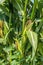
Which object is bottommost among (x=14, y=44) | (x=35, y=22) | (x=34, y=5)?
(x=14, y=44)

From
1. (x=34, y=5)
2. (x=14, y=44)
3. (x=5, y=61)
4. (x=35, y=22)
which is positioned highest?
(x=34, y=5)

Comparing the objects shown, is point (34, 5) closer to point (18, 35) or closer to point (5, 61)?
point (18, 35)

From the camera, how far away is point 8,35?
65.4 inches

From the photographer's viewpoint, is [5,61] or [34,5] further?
[5,61]

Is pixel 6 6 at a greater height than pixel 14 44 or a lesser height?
greater

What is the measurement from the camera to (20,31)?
5.50 ft

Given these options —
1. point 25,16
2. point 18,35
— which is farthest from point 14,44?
point 25,16

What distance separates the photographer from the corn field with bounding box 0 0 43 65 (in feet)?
5.08

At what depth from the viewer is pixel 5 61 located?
168cm

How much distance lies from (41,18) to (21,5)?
0.49ft

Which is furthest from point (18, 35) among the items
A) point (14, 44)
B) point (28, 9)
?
point (28, 9)

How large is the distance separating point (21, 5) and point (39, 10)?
120mm

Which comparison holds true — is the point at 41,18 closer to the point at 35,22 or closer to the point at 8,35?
the point at 35,22

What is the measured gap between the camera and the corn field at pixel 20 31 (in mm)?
1550
